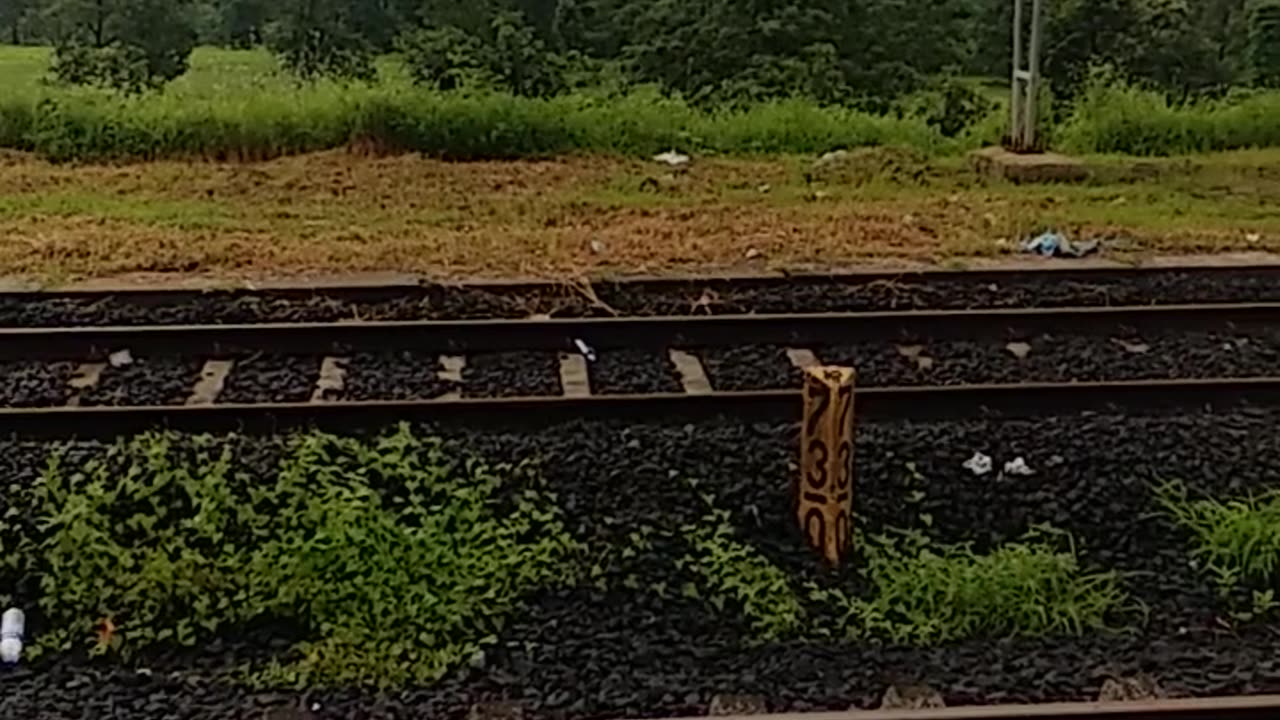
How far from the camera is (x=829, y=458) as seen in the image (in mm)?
5617

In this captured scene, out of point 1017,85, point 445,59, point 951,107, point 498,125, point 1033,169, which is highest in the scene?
point 1017,85

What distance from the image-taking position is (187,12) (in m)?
24.2

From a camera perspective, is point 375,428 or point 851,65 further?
point 851,65

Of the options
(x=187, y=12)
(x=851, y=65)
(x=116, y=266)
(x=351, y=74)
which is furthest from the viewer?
(x=187, y=12)

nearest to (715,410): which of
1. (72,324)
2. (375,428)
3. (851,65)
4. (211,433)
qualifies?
(375,428)

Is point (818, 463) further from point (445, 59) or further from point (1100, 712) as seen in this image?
point (445, 59)

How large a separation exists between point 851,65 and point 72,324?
15.4 metres

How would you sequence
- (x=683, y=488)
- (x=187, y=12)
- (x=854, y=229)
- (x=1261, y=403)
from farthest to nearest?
1. (x=187, y=12)
2. (x=854, y=229)
3. (x=1261, y=403)
4. (x=683, y=488)

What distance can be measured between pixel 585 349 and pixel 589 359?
0.35 ft

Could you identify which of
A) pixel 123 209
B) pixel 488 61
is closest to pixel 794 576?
pixel 123 209

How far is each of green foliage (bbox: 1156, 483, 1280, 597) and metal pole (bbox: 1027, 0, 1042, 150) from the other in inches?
331

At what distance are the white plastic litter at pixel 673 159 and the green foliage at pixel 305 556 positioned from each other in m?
8.50

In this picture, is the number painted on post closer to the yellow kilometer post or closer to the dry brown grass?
the yellow kilometer post

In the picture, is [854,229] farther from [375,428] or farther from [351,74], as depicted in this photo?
[351,74]
